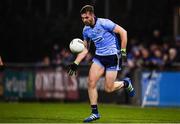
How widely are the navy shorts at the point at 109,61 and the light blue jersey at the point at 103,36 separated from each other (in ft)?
0.30

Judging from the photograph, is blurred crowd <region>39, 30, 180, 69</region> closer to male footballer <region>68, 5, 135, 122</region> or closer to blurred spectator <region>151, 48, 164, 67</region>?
blurred spectator <region>151, 48, 164, 67</region>

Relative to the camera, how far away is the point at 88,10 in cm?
1628

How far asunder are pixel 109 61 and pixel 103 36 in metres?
0.61

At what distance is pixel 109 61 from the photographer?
16.8 m

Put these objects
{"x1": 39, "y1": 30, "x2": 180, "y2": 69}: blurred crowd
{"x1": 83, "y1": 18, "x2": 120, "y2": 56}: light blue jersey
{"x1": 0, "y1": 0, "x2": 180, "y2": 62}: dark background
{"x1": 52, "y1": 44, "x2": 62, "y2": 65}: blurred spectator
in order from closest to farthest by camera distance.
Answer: {"x1": 83, "y1": 18, "x2": 120, "y2": 56}: light blue jersey → {"x1": 39, "y1": 30, "x2": 180, "y2": 69}: blurred crowd → {"x1": 52, "y1": 44, "x2": 62, "y2": 65}: blurred spectator → {"x1": 0, "y1": 0, "x2": 180, "y2": 62}: dark background

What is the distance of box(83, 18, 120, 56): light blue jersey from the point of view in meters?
16.6

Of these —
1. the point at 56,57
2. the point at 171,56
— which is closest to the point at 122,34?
the point at 171,56

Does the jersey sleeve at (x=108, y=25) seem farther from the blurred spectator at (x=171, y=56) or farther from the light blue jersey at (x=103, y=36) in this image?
the blurred spectator at (x=171, y=56)

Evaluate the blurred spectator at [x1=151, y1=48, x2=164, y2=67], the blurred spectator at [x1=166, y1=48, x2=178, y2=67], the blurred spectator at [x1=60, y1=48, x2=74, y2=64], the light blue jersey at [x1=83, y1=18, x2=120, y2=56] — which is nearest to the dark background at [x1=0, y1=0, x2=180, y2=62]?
the blurred spectator at [x1=60, y1=48, x2=74, y2=64]

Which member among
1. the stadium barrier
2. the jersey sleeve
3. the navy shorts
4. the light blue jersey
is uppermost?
the jersey sleeve

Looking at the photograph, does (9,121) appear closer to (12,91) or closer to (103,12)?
(12,91)

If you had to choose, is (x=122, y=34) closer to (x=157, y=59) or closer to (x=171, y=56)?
(x=171, y=56)

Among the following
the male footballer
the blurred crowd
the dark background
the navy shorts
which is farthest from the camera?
the dark background

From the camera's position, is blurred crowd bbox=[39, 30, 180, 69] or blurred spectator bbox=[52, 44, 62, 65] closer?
blurred crowd bbox=[39, 30, 180, 69]
